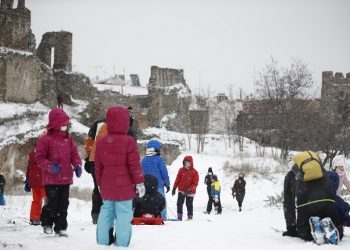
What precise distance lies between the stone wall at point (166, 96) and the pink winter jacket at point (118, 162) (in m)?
38.5

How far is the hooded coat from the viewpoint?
8461mm

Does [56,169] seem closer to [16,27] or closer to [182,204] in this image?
[182,204]

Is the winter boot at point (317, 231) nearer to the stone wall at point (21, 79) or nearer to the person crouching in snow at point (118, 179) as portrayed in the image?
the person crouching in snow at point (118, 179)

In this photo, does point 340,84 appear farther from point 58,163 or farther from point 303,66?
point 58,163

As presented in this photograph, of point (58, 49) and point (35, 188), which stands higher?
point (58, 49)

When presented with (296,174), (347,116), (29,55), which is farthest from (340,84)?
(296,174)

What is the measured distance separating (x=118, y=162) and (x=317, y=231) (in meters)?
2.71

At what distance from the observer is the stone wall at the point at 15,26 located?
96.3 ft

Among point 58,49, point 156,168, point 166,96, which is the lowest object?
point 156,168

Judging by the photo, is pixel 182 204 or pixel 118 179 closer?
pixel 118 179

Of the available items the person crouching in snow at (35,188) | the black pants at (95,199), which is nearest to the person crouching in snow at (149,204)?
→ the black pants at (95,199)

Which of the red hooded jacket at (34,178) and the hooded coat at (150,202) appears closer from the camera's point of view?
the hooded coat at (150,202)

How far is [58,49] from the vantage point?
34.9 m

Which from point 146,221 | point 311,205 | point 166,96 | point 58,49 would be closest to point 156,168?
point 146,221
